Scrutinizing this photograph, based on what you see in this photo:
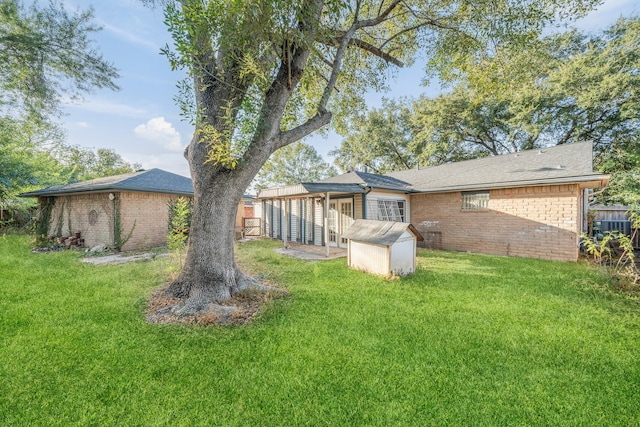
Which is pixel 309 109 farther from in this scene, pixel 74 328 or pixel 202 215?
pixel 74 328

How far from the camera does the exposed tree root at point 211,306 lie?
149 inches

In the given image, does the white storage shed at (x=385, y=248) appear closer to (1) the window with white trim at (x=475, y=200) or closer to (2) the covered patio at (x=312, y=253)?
(2) the covered patio at (x=312, y=253)

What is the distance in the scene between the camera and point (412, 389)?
2.33m

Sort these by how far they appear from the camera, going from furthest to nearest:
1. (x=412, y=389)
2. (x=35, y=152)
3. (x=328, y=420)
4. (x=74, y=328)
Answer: (x=35, y=152) < (x=74, y=328) < (x=412, y=389) < (x=328, y=420)

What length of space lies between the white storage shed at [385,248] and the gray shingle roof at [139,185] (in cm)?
846

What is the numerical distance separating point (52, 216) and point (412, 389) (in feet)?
54.3

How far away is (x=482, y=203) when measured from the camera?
9.46 metres

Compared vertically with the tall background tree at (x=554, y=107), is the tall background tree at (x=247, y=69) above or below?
below

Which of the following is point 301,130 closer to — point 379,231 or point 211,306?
point 379,231

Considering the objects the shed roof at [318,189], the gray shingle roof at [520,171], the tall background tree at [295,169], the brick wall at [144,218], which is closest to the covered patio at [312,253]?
the shed roof at [318,189]

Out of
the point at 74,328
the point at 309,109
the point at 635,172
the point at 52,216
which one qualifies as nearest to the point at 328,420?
the point at 74,328

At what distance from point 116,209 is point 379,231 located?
9.85 meters

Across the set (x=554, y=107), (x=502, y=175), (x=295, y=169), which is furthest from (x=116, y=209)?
(x=554, y=107)

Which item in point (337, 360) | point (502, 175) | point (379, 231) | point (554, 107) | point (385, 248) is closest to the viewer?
point (337, 360)
